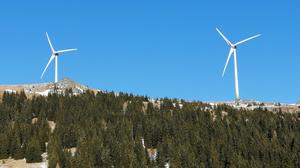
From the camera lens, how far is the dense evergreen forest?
77938 millimetres

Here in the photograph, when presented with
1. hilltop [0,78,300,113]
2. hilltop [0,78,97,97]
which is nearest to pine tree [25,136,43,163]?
hilltop [0,78,300,113]

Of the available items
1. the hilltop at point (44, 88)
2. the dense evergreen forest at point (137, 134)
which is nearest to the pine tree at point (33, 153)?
the dense evergreen forest at point (137, 134)

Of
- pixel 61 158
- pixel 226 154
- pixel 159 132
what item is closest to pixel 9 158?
pixel 61 158

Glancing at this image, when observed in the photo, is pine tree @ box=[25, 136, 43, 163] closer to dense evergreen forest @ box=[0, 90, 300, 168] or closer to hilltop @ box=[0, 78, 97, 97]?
dense evergreen forest @ box=[0, 90, 300, 168]

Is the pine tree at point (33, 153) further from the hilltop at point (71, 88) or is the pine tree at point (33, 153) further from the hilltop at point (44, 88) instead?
the hilltop at point (44, 88)

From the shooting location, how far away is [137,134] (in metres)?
93.1

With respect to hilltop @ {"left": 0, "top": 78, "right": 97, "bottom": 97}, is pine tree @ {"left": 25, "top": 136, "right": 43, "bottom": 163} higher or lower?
lower

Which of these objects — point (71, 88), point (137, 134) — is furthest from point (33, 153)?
point (71, 88)

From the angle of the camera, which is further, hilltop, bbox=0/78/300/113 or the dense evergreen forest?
hilltop, bbox=0/78/300/113

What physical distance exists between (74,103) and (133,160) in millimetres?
37644

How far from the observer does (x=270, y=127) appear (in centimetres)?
10225

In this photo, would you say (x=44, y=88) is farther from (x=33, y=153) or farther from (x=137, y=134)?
(x=33, y=153)

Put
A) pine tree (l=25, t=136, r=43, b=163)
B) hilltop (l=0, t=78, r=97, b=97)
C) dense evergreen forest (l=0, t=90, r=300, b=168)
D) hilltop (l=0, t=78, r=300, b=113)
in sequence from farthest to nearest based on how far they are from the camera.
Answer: hilltop (l=0, t=78, r=97, b=97) < hilltop (l=0, t=78, r=300, b=113) < dense evergreen forest (l=0, t=90, r=300, b=168) < pine tree (l=25, t=136, r=43, b=163)

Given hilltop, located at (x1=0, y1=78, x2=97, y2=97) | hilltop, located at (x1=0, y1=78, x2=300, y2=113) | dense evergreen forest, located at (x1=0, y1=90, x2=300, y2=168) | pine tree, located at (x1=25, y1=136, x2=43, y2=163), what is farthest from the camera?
hilltop, located at (x1=0, y1=78, x2=97, y2=97)
